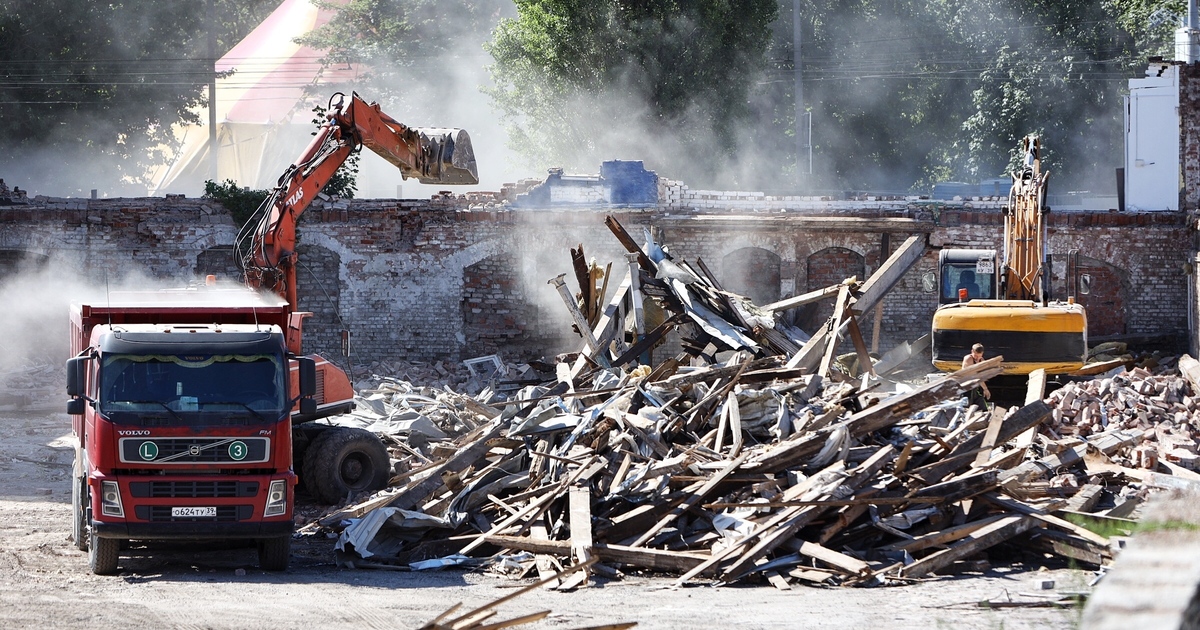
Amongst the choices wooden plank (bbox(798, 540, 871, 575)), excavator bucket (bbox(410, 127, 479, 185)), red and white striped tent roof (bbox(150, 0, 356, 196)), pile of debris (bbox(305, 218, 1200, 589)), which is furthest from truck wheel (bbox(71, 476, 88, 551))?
red and white striped tent roof (bbox(150, 0, 356, 196))

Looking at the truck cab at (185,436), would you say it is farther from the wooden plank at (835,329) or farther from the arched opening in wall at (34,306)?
the arched opening in wall at (34,306)

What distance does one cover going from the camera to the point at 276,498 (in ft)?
32.6

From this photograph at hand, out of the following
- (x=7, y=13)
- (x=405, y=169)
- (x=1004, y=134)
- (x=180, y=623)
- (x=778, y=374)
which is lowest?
(x=180, y=623)

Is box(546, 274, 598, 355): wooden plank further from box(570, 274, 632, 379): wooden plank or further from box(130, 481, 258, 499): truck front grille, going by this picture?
box(130, 481, 258, 499): truck front grille

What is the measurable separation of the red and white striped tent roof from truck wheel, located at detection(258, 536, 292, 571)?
35970 mm

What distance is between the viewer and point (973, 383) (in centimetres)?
1180

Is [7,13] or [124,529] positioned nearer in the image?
[124,529]

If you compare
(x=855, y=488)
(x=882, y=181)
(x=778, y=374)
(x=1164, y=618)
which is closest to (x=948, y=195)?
(x=882, y=181)

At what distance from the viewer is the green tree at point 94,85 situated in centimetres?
3619

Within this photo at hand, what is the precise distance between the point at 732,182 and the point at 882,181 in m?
11.7

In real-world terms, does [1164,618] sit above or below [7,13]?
below

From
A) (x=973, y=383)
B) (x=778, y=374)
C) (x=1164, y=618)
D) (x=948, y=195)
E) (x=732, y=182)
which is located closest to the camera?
(x=1164, y=618)

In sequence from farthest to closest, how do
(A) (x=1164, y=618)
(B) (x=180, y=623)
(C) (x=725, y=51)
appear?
(C) (x=725, y=51)
(B) (x=180, y=623)
(A) (x=1164, y=618)

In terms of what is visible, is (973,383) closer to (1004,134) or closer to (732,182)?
(732,182)
